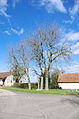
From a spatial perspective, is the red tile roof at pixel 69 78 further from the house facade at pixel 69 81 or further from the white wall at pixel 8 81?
the white wall at pixel 8 81

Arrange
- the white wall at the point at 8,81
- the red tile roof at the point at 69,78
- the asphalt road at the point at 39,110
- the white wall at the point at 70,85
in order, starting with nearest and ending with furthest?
the asphalt road at the point at 39,110 → the white wall at the point at 70,85 → the red tile roof at the point at 69,78 → the white wall at the point at 8,81

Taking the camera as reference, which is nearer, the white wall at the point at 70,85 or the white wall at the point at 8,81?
the white wall at the point at 70,85

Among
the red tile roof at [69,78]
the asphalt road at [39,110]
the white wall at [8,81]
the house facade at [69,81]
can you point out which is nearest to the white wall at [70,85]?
the house facade at [69,81]

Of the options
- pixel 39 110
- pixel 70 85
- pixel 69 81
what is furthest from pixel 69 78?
pixel 39 110

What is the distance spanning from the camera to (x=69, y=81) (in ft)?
126

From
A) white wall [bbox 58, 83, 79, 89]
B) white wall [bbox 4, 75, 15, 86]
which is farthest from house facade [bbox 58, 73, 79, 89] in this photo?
white wall [bbox 4, 75, 15, 86]

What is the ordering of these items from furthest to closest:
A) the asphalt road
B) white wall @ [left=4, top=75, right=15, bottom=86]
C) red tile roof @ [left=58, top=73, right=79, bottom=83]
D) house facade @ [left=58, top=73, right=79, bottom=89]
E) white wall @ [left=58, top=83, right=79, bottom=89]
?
white wall @ [left=4, top=75, right=15, bottom=86], red tile roof @ [left=58, top=73, right=79, bottom=83], house facade @ [left=58, top=73, right=79, bottom=89], white wall @ [left=58, top=83, right=79, bottom=89], the asphalt road

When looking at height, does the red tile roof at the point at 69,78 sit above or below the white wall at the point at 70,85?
above

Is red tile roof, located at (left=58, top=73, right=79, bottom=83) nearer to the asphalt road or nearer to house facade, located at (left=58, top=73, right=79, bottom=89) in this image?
house facade, located at (left=58, top=73, right=79, bottom=89)

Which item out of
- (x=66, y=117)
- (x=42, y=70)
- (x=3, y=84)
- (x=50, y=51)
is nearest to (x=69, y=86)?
(x=42, y=70)

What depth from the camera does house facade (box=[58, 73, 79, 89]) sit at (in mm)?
37781

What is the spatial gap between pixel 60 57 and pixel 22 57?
10.7 meters

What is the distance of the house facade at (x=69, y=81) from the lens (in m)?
37.8

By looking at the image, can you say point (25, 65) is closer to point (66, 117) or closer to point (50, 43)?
point (50, 43)
